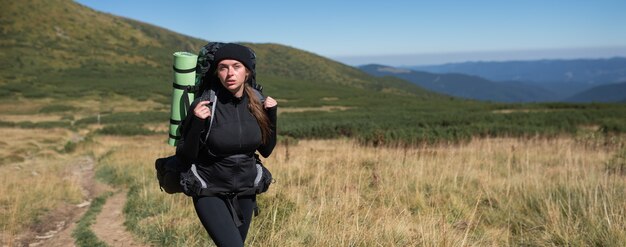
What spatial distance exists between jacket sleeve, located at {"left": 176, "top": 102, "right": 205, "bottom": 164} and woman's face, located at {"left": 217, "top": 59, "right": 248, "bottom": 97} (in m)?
0.22

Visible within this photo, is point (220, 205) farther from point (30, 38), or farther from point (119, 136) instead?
point (30, 38)

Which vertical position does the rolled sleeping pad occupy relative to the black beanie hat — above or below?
below

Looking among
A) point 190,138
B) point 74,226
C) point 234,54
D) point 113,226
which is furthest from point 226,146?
point 74,226

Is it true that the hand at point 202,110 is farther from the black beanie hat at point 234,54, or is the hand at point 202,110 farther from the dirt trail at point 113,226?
the dirt trail at point 113,226

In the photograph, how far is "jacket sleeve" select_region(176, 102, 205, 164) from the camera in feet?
8.39

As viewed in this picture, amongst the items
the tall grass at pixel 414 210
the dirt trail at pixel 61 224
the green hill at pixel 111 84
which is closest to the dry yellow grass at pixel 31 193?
the dirt trail at pixel 61 224

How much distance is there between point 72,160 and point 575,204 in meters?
17.6

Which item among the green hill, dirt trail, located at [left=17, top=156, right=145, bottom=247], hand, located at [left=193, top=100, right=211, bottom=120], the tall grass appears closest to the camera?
hand, located at [left=193, top=100, right=211, bottom=120]

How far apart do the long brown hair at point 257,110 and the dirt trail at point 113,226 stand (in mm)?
3435

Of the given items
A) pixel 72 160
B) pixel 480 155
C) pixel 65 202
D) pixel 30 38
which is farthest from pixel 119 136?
A: pixel 30 38

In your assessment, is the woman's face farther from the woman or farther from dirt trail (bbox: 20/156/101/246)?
dirt trail (bbox: 20/156/101/246)

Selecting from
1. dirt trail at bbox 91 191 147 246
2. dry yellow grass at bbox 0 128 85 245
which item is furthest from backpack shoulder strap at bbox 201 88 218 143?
dry yellow grass at bbox 0 128 85 245

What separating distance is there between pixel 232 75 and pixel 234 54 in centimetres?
14

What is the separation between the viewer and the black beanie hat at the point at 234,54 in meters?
2.75
